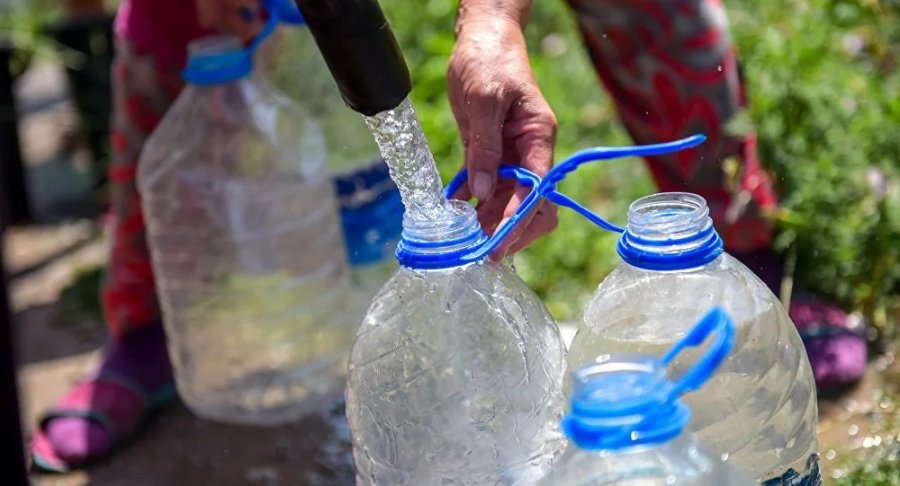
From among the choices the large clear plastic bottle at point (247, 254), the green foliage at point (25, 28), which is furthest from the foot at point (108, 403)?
the green foliage at point (25, 28)

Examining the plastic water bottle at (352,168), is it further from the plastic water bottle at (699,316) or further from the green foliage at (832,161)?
the plastic water bottle at (699,316)

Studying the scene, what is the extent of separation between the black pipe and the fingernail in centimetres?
23

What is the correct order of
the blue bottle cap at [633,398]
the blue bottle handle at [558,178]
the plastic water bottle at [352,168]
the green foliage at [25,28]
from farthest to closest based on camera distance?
the green foliage at [25,28]
the plastic water bottle at [352,168]
the blue bottle handle at [558,178]
the blue bottle cap at [633,398]

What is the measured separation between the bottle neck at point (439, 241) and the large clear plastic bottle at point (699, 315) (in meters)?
0.17

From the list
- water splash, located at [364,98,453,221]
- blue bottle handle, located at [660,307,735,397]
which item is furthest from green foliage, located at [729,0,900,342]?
blue bottle handle, located at [660,307,735,397]

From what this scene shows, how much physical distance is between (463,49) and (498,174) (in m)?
0.19

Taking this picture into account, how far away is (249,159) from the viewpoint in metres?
2.64

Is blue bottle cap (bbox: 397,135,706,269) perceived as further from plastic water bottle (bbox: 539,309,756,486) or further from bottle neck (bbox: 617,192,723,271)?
plastic water bottle (bbox: 539,309,756,486)

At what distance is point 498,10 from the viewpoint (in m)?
1.74

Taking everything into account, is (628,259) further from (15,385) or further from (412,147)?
(15,385)

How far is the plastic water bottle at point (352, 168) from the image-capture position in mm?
2676

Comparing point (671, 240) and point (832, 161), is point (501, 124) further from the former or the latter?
point (832, 161)

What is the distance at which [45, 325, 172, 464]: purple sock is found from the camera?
8.86 feet

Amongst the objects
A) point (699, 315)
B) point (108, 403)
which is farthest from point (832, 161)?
point (108, 403)
